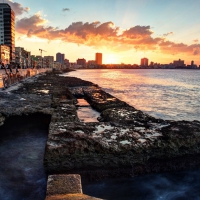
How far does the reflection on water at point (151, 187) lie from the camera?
17.3 ft

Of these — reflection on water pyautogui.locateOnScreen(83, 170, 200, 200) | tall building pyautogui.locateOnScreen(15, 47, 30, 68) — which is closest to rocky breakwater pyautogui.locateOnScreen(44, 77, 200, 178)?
reflection on water pyautogui.locateOnScreen(83, 170, 200, 200)

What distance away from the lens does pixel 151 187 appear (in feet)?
18.4

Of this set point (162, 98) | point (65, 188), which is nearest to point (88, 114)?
point (65, 188)

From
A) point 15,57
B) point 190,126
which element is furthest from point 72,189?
point 15,57

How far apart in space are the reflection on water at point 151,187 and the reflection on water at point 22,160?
4.27 ft

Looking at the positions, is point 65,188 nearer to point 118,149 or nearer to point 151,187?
point 118,149

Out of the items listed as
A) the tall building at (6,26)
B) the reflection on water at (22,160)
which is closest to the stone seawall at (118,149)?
the reflection on water at (22,160)

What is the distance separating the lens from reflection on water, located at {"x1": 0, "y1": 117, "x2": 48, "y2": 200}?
17.2 ft

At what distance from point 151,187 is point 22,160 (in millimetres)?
3716

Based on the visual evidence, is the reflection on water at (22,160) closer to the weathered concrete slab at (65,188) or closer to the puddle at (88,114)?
the weathered concrete slab at (65,188)

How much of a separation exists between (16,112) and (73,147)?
5.05 m

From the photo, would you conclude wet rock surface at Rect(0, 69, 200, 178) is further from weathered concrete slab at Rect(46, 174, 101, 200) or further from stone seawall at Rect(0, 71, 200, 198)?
weathered concrete slab at Rect(46, 174, 101, 200)

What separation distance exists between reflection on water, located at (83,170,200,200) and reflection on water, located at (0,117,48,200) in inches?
51.2

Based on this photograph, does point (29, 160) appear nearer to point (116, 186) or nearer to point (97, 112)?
point (116, 186)
